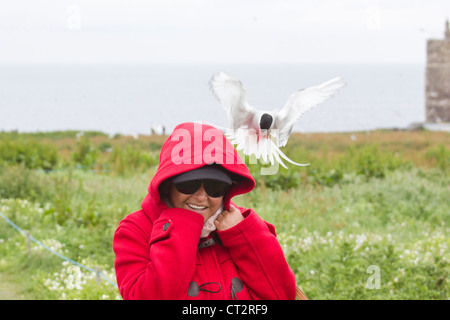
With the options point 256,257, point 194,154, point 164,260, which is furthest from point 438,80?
point 164,260

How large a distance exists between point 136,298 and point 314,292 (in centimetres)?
313

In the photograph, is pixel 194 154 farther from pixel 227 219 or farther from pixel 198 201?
pixel 227 219

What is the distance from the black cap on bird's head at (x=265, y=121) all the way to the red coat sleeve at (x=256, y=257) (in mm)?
442

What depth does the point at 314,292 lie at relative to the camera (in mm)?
4875

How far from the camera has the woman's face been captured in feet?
6.77

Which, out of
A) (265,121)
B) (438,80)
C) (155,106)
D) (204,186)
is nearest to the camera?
(265,121)

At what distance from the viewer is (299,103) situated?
193cm

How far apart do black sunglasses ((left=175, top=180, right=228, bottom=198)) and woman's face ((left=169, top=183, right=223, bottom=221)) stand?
15 mm

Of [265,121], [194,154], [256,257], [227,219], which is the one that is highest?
[265,121]

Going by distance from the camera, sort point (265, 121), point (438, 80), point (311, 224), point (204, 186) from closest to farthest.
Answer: point (265, 121) < point (204, 186) < point (311, 224) < point (438, 80)

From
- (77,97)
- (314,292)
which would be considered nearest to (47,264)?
(314,292)

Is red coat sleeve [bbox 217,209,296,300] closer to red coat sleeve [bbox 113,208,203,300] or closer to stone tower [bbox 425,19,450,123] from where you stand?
red coat sleeve [bbox 113,208,203,300]

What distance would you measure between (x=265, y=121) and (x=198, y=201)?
1.47ft
